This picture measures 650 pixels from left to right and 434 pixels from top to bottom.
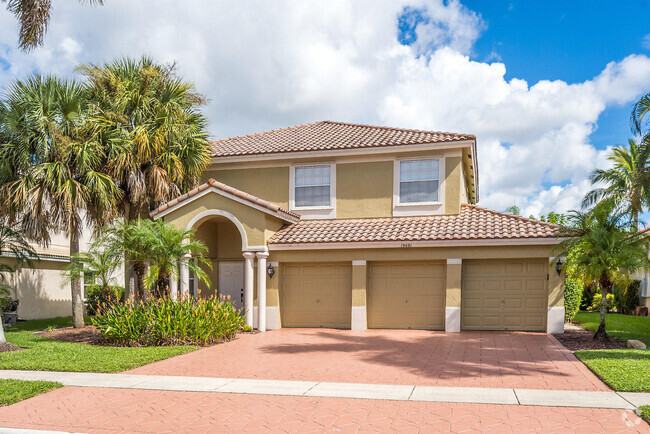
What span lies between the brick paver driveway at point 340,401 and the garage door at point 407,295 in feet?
11.9

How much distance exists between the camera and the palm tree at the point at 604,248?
14.2 metres

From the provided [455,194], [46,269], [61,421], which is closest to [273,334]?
[455,194]

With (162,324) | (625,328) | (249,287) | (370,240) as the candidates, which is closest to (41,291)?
(249,287)

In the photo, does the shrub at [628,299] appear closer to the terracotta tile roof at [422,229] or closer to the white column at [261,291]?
the terracotta tile roof at [422,229]

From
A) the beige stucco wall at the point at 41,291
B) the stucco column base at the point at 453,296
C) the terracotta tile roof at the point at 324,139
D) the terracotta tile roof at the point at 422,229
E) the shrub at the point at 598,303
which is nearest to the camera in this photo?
the terracotta tile roof at the point at 422,229

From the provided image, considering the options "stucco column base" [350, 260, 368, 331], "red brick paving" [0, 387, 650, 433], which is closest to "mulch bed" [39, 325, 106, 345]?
"red brick paving" [0, 387, 650, 433]

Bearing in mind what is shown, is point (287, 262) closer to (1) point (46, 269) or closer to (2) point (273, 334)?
(2) point (273, 334)

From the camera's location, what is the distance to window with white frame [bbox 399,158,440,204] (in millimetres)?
19188

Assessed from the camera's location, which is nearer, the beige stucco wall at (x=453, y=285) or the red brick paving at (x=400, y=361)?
the red brick paving at (x=400, y=361)

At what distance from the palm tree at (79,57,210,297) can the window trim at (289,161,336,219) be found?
3.47 metres

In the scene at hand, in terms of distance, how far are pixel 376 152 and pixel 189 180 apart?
7297mm

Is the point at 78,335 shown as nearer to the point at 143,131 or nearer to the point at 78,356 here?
the point at 78,356

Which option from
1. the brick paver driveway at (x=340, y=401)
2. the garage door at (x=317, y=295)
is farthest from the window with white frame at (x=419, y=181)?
the brick paver driveway at (x=340, y=401)

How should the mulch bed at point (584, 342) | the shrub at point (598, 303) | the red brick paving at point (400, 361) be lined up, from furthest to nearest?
1. the shrub at point (598, 303)
2. the mulch bed at point (584, 342)
3. the red brick paving at point (400, 361)
